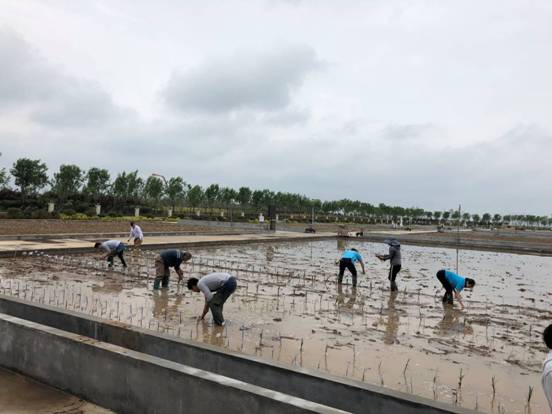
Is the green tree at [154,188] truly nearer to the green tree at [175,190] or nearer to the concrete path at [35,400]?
the green tree at [175,190]

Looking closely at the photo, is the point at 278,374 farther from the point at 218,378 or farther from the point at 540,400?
the point at 540,400

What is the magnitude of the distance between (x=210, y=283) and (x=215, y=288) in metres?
0.11

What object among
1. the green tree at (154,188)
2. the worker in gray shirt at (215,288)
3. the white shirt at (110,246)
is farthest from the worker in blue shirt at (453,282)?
the green tree at (154,188)

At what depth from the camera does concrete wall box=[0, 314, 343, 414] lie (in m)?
3.27

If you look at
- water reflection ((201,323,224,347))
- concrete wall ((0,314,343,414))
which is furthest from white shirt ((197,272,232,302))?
concrete wall ((0,314,343,414))

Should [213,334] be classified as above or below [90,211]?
below

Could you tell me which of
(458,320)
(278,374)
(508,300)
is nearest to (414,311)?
(458,320)

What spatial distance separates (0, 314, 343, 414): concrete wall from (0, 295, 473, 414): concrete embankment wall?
903 mm

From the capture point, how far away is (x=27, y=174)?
3956 cm

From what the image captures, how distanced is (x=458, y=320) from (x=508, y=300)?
311cm

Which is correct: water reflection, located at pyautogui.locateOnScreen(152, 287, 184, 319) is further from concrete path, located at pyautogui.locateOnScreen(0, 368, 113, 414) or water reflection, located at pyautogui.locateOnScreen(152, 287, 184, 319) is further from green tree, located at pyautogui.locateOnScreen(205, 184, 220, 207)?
green tree, located at pyautogui.locateOnScreen(205, 184, 220, 207)

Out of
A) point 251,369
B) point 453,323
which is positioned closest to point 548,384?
point 251,369

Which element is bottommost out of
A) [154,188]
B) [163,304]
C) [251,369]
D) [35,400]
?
[35,400]

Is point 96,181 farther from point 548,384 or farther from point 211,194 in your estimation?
point 548,384
